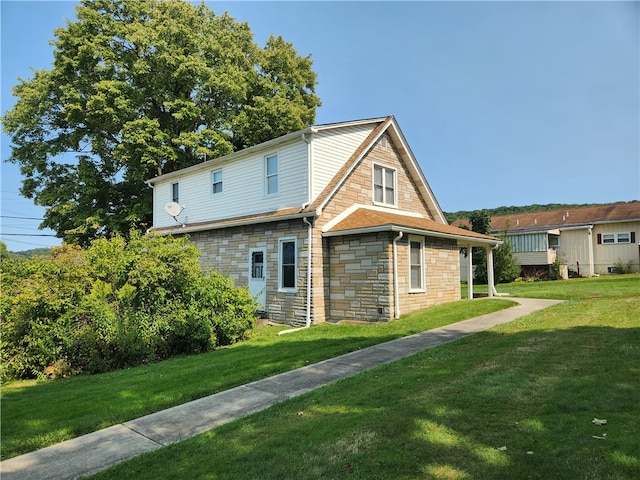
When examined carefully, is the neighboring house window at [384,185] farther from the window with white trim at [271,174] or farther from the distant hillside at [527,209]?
the distant hillside at [527,209]

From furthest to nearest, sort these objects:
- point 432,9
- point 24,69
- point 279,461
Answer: point 24,69, point 432,9, point 279,461

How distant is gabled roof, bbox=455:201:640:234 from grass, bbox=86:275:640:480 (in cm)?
2401

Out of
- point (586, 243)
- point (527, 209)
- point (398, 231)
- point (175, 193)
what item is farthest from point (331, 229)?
point (527, 209)

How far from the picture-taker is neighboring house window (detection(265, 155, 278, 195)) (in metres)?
14.4

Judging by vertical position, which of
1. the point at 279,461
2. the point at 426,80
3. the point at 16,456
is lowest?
the point at 16,456

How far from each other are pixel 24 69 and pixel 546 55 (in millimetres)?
28577

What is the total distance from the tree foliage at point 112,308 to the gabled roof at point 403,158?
4.26 meters

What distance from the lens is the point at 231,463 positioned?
11.6ft

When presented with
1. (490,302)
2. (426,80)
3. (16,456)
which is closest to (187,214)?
(426,80)

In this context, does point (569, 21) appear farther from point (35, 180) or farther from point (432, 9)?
point (35, 180)

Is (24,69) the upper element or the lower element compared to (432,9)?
upper

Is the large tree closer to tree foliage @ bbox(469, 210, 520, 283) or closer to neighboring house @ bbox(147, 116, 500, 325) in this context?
neighboring house @ bbox(147, 116, 500, 325)

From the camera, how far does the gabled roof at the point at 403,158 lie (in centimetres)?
1298

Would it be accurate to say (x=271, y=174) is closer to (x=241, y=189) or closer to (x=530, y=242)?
(x=241, y=189)
